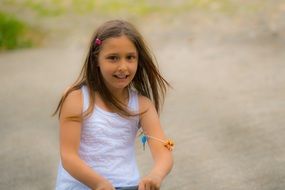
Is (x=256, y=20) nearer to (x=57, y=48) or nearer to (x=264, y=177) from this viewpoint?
(x=57, y=48)

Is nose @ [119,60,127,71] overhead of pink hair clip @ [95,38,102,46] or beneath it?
beneath

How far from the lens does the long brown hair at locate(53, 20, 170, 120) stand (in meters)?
2.78

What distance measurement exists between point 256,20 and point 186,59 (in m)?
1.77

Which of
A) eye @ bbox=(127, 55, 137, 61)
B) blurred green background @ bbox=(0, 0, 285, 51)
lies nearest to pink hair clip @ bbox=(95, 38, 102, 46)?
eye @ bbox=(127, 55, 137, 61)

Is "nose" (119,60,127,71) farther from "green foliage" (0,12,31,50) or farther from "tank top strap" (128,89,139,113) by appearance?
"green foliage" (0,12,31,50)

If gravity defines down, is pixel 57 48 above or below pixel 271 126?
below

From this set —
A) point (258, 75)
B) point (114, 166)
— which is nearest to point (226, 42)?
point (258, 75)

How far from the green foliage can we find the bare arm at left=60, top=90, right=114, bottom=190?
6249 millimetres

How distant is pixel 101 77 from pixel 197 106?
9.54ft

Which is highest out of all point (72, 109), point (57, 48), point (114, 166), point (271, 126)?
point (72, 109)

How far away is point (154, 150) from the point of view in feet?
9.09

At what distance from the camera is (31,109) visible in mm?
5891

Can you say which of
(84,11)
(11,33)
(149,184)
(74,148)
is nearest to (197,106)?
(74,148)

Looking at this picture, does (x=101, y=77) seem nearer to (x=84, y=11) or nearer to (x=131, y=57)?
(x=131, y=57)
